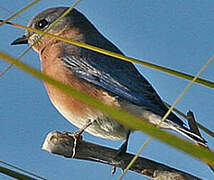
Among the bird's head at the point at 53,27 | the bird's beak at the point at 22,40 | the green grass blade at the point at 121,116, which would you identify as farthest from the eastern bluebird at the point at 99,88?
the green grass blade at the point at 121,116

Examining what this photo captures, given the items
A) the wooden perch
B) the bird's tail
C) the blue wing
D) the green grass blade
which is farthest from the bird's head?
the green grass blade

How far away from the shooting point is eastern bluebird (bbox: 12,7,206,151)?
2738 millimetres

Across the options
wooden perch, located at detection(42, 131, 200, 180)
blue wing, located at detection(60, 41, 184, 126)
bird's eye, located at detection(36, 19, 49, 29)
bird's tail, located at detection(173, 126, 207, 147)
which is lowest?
wooden perch, located at detection(42, 131, 200, 180)

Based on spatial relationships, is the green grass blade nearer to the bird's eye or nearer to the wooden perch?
the wooden perch

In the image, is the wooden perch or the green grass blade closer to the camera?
the green grass blade

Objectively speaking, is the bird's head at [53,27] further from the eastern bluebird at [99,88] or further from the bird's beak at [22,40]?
the eastern bluebird at [99,88]

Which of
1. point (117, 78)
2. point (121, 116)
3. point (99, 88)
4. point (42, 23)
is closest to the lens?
point (121, 116)

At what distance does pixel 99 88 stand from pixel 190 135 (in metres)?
0.94

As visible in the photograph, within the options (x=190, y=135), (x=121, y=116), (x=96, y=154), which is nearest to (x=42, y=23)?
(x=96, y=154)

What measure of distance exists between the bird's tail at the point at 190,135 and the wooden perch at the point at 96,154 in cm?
16

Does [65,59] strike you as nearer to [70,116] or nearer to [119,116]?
[70,116]

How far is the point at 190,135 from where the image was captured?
6.83 feet

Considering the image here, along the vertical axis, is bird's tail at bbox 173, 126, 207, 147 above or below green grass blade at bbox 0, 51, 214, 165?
above

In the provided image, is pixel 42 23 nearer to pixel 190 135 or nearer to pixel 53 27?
pixel 53 27
